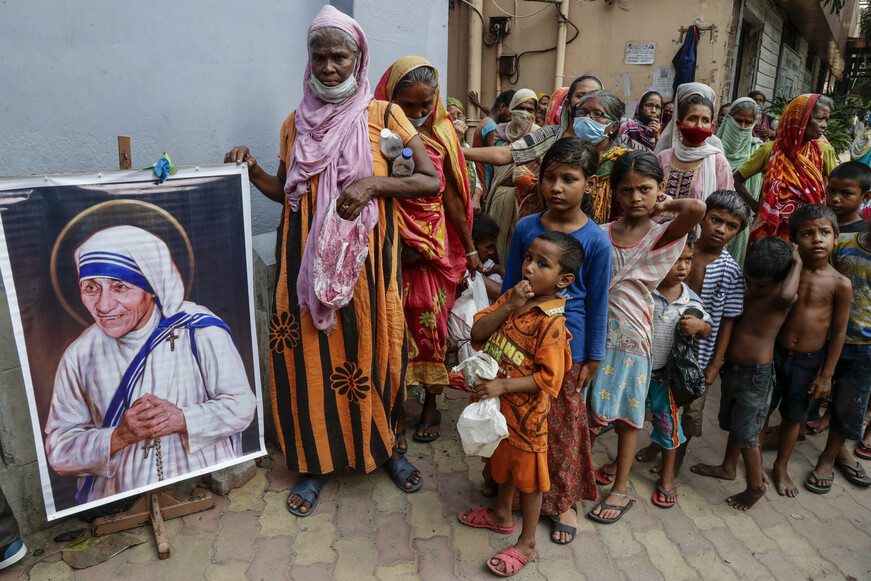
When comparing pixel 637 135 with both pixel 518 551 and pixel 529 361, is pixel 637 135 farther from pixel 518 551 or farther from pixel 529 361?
pixel 518 551

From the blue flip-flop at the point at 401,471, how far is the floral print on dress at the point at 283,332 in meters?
0.83

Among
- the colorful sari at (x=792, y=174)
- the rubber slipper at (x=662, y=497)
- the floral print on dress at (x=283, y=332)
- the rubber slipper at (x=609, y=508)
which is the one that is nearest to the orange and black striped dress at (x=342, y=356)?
the floral print on dress at (x=283, y=332)

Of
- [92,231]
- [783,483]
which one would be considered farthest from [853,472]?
[92,231]

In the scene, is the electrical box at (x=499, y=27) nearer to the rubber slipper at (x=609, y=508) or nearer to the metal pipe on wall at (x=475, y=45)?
the metal pipe on wall at (x=475, y=45)

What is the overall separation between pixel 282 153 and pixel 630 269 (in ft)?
5.47

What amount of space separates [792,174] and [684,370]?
2.23m

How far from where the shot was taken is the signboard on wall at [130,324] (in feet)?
6.80

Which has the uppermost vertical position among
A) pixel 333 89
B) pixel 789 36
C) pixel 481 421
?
pixel 789 36

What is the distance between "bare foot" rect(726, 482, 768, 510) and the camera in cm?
274

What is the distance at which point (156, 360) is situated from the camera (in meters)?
2.36

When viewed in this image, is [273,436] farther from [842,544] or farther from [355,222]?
[842,544]

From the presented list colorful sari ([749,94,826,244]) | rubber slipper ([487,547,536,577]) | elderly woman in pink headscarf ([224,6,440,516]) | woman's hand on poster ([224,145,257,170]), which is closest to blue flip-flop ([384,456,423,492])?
elderly woman in pink headscarf ([224,6,440,516])

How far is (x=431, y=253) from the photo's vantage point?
2838 mm

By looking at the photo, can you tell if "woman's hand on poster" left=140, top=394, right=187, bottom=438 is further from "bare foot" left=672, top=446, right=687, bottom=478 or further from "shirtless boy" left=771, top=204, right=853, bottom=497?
"shirtless boy" left=771, top=204, right=853, bottom=497
